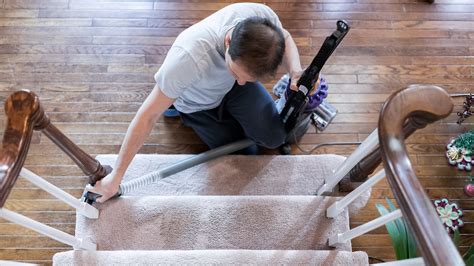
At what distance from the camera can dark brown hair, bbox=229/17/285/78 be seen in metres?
1.21

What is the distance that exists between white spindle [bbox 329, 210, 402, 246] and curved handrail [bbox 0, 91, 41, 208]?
881 mm

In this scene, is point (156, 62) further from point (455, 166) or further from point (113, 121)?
point (455, 166)

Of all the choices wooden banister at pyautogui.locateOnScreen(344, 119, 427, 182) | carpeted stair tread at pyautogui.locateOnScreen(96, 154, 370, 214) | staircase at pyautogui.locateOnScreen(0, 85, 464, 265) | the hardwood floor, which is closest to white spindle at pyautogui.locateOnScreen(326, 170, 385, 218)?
staircase at pyautogui.locateOnScreen(0, 85, 464, 265)

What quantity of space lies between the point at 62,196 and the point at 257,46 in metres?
0.75

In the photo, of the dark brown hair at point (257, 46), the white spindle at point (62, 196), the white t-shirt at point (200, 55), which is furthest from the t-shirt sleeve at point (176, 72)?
the white spindle at point (62, 196)

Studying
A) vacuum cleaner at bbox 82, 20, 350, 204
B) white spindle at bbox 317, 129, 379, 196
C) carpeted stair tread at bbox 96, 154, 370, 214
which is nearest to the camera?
white spindle at bbox 317, 129, 379, 196

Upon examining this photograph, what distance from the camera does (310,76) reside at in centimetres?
154

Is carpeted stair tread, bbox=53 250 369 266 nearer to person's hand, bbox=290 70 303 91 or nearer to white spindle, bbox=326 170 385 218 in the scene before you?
white spindle, bbox=326 170 385 218

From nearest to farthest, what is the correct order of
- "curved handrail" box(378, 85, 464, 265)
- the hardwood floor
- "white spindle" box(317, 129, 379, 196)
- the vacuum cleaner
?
"curved handrail" box(378, 85, 464, 265), "white spindle" box(317, 129, 379, 196), the vacuum cleaner, the hardwood floor

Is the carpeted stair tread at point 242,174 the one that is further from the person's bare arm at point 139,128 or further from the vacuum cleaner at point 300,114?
the person's bare arm at point 139,128

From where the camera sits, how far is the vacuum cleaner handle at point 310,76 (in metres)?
1.46

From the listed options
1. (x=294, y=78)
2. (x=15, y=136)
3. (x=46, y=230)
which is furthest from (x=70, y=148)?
(x=294, y=78)

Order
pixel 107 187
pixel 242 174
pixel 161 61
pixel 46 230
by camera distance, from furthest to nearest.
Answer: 1. pixel 161 61
2. pixel 242 174
3. pixel 107 187
4. pixel 46 230

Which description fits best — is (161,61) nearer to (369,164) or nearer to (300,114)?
(300,114)
